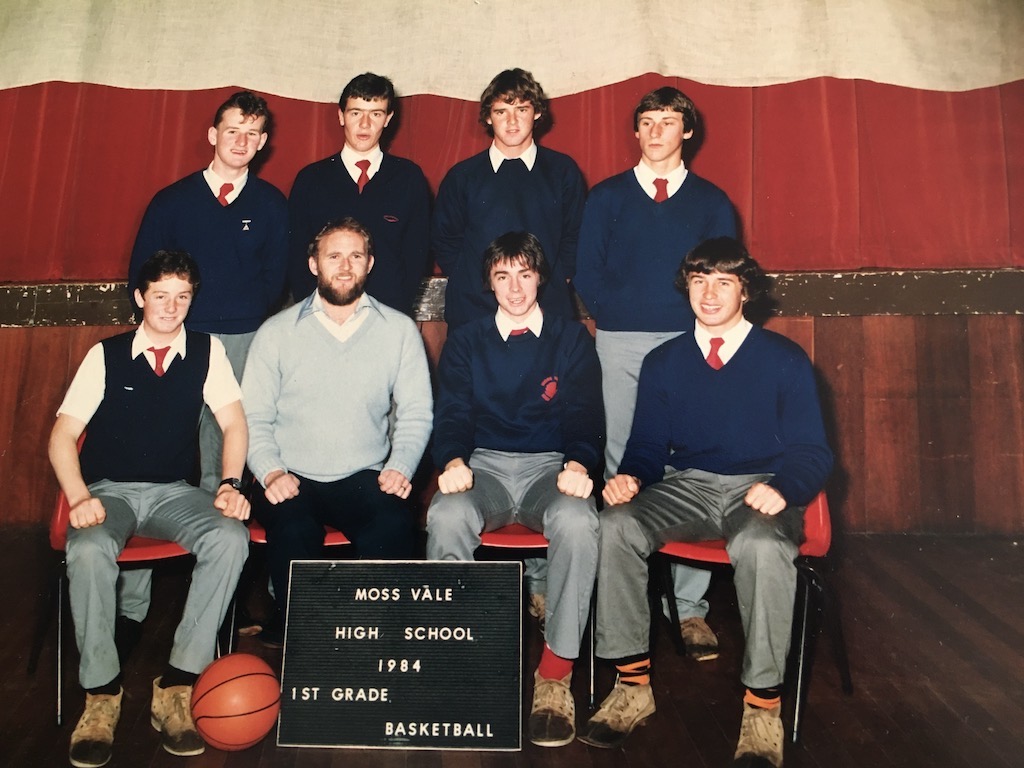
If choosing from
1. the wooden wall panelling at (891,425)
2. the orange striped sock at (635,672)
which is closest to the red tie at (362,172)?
the orange striped sock at (635,672)

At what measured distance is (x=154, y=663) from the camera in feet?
8.75

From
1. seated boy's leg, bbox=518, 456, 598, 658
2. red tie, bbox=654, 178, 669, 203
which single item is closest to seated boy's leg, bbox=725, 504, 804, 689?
seated boy's leg, bbox=518, 456, 598, 658

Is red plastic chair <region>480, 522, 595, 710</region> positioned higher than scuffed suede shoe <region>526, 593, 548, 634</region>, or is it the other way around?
red plastic chair <region>480, 522, 595, 710</region>

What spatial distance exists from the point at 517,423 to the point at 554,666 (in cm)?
77

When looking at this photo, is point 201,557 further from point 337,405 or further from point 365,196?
point 365,196

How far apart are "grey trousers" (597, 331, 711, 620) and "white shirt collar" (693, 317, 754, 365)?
361 mm

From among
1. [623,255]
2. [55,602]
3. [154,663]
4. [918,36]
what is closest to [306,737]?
[154,663]

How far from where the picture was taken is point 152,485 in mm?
2533

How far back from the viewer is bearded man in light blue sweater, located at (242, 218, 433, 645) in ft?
8.39

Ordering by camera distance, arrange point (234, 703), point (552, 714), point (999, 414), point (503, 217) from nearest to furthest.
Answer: point (234, 703) < point (552, 714) < point (503, 217) < point (999, 414)

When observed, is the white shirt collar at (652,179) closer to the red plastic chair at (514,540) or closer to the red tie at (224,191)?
the red plastic chair at (514,540)

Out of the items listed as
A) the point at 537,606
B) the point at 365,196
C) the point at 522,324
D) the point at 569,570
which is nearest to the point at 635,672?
the point at 569,570

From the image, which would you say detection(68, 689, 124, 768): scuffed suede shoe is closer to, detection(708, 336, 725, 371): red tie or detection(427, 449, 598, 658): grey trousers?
detection(427, 449, 598, 658): grey trousers

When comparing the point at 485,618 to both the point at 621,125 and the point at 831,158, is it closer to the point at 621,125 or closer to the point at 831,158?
the point at 621,125
